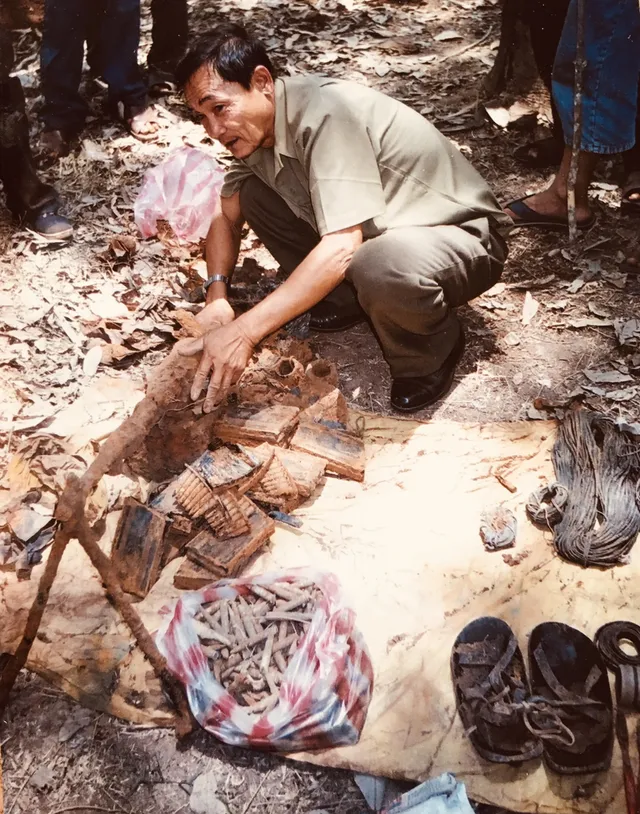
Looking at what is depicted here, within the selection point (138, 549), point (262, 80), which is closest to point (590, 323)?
point (262, 80)

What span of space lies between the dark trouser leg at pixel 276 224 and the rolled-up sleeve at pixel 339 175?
770 mm

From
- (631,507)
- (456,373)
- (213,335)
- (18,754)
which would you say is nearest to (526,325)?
(456,373)

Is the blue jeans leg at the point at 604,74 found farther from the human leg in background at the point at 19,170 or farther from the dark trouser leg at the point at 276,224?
the human leg in background at the point at 19,170

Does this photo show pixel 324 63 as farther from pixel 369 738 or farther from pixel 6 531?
pixel 369 738

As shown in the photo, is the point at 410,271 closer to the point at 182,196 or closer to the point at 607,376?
the point at 607,376

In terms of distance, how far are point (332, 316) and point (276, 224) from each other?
71 centimetres

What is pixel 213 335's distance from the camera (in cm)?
296

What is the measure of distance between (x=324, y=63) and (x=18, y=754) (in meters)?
6.95

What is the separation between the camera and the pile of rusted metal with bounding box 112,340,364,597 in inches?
113

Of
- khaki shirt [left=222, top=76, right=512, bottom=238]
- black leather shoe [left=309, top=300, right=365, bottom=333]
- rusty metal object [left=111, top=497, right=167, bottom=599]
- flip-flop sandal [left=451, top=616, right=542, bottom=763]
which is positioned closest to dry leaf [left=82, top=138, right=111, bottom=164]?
khaki shirt [left=222, top=76, right=512, bottom=238]

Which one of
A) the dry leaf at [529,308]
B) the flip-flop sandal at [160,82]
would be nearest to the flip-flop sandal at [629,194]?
the dry leaf at [529,308]

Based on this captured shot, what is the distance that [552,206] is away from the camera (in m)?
4.74

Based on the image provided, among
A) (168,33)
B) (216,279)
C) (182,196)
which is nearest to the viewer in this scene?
(216,279)

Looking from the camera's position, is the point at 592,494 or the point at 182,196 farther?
the point at 182,196
